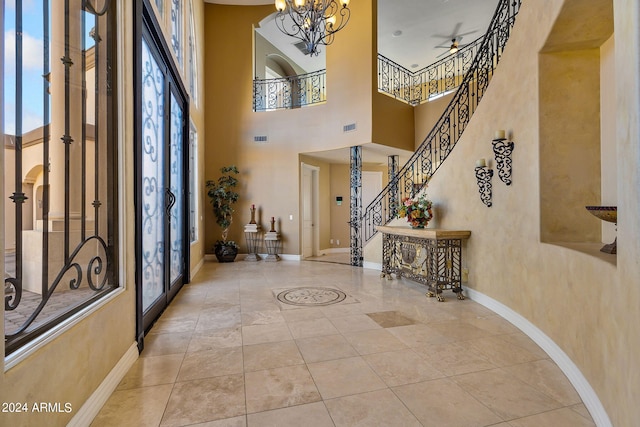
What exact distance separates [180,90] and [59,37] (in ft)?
11.6

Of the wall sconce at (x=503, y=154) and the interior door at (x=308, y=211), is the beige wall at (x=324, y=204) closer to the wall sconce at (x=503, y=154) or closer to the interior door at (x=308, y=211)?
the interior door at (x=308, y=211)

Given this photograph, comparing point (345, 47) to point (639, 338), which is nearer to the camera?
point (639, 338)

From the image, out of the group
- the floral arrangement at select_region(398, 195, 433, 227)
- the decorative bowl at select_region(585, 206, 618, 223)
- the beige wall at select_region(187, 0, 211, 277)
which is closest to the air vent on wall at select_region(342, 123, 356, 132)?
the floral arrangement at select_region(398, 195, 433, 227)

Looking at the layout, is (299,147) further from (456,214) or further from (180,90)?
(456,214)

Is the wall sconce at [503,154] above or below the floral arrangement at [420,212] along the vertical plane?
above

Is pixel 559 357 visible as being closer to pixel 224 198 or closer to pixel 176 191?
pixel 176 191

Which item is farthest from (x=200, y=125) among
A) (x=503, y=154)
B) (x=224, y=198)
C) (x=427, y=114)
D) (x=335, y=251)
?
(x=503, y=154)

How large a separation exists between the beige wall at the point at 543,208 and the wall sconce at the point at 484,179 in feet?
0.36

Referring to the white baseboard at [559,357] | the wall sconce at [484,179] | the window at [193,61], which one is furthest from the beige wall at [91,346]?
the window at [193,61]

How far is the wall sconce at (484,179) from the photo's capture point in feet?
12.7

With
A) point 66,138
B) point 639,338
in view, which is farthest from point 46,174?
point 639,338

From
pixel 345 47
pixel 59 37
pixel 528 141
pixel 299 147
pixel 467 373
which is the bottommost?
pixel 467 373

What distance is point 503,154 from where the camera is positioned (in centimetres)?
351

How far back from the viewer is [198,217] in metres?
7.11
